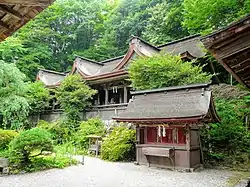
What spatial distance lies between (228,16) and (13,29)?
12.7 meters

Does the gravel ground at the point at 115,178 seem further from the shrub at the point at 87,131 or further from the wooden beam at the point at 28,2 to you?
the wooden beam at the point at 28,2

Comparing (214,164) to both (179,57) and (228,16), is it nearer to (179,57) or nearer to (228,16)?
(179,57)

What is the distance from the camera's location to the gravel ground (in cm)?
795

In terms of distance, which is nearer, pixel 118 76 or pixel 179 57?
pixel 179 57

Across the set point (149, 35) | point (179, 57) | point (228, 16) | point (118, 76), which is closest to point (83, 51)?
point (149, 35)

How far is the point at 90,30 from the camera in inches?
1415

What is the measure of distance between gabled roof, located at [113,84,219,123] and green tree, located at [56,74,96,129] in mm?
6724

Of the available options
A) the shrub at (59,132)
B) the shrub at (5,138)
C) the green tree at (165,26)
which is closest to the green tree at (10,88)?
the shrub at (59,132)

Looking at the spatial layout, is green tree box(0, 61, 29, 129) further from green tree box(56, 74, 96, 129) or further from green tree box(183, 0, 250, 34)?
green tree box(183, 0, 250, 34)

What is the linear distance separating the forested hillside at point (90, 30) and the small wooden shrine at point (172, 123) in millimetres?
15561

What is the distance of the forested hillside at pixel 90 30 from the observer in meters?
26.7

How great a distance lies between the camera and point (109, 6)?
38.4m

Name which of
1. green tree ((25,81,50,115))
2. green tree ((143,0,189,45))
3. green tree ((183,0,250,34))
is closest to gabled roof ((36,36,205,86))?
green tree ((183,0,250,34))

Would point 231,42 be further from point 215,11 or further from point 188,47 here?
point 188,47
